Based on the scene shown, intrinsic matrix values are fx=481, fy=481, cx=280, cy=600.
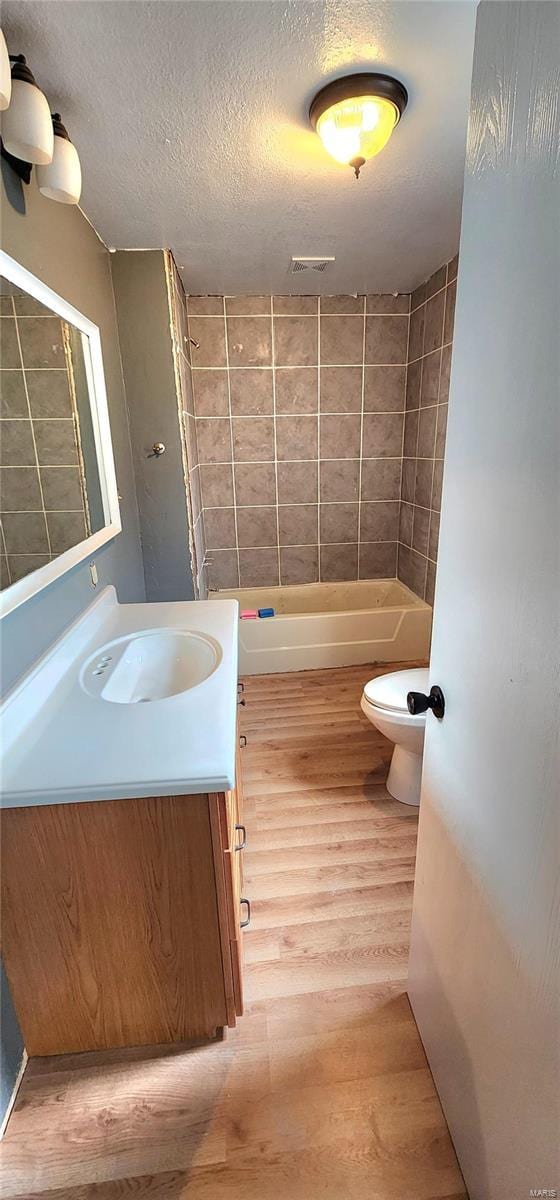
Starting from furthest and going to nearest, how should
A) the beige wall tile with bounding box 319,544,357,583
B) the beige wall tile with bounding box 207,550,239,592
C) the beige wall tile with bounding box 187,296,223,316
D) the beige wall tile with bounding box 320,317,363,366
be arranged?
the beige wall tile with bounding box 319,544,357,583, the beige wall tile with bounding box 207,550,239,592, the beige wall tile with bounding box 320,317,363,366, the beige wall tile with bounding box 187,296,223,316

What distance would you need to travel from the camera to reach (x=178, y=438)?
2.26 metres

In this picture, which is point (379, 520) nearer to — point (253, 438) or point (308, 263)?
point (253, 438)

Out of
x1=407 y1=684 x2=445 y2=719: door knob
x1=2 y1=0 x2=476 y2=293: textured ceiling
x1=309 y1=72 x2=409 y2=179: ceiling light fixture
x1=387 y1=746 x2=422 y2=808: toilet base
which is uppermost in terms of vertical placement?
x1=2 y1=0 x2=476 y2=293: textured ceiling

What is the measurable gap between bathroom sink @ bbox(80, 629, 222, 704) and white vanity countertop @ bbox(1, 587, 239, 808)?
0.20ft

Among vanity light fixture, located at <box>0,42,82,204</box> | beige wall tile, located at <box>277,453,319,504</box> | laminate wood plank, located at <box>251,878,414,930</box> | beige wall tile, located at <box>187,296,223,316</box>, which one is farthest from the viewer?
beige wall tile, located at <box>277,453,319,504</box>

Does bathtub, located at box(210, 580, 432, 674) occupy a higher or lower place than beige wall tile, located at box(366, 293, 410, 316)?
lower

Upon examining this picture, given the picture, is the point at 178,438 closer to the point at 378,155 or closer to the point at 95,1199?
the point at 378,155

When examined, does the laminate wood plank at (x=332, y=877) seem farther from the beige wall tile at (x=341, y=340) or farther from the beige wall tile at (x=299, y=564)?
the beige wall tile at (x=341, y=340)

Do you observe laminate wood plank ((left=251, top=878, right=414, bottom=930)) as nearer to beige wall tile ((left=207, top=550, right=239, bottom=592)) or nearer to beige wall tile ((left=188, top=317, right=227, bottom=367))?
beige wall tile ((left=207, top=550, right=239, bottom=592))

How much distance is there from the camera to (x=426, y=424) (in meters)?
2.87

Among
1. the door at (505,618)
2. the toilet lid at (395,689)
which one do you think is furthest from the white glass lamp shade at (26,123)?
the toilet lid at (395,689)

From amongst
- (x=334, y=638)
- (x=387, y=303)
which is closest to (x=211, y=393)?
(x=387, y=303)

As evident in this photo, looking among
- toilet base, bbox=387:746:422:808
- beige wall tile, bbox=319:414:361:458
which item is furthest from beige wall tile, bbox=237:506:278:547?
toilet base, bbox=387:746:422:808

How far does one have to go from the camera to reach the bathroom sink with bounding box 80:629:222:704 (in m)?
1.35
